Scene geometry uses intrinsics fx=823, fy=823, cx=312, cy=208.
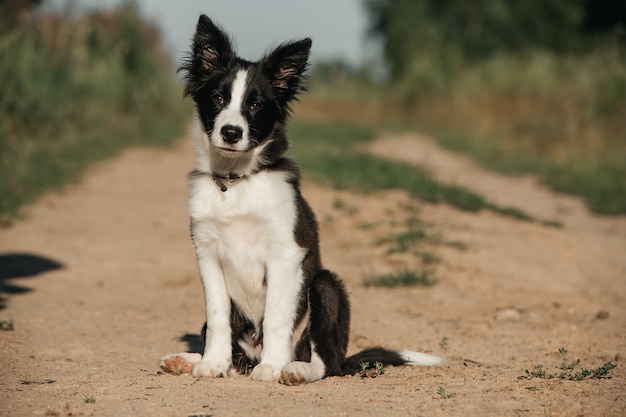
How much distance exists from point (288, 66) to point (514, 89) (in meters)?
17.9

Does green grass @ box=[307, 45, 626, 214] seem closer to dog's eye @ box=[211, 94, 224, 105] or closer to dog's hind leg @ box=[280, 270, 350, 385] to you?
dog's hind leg @ box=[280, 270, 350, 385]

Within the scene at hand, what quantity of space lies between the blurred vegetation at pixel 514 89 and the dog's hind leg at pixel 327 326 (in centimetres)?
153

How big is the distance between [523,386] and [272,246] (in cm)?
145

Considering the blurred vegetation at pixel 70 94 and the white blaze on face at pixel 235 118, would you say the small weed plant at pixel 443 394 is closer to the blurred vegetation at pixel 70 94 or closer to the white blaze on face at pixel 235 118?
the white blaze on face at pixel 235 118

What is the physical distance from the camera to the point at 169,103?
83.9ft

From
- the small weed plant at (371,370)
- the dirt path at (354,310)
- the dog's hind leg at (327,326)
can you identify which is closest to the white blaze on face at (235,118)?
the dog's hind leg at (327,326)

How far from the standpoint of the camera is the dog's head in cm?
449

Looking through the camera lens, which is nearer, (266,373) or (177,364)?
(266,373)

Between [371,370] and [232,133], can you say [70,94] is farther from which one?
[371,370]

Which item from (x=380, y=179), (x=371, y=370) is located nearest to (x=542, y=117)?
(x=380, y=179)

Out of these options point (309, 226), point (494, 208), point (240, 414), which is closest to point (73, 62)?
point (494, 208)

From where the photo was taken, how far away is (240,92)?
15.0 feet

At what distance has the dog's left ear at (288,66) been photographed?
479 cm

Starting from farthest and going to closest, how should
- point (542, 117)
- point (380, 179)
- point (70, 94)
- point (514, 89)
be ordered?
point (514, 89) → point (542, 117) → point (70, 94) → point (380, 179)
